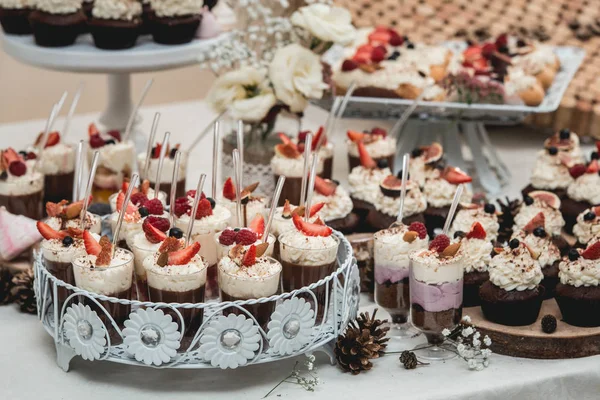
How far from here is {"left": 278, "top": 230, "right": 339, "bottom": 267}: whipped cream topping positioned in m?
1.83

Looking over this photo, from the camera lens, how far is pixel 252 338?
5.62ft

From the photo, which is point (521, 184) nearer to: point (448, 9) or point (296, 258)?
point (448, 9)

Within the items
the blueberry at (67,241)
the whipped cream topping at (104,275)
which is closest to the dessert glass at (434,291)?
the whipped cream topping at (104,275)

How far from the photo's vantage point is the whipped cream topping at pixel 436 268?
1.79 metres

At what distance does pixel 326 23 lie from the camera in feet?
8.27

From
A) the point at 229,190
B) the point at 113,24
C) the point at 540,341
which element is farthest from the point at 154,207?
the point at 113,24

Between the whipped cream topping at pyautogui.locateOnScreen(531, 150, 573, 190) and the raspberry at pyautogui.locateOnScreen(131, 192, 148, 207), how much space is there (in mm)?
1048

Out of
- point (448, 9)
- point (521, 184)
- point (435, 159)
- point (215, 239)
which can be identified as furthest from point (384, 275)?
point (448, 9)

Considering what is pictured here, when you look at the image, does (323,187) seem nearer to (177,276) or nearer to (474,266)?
(474,266)

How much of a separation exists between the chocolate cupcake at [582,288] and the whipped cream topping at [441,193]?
0.48 m

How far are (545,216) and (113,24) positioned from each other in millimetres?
1375

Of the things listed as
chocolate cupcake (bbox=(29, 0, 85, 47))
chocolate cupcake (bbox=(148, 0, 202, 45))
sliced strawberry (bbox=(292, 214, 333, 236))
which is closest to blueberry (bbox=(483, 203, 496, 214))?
sliced strawberry (bbox=(292, 214, 333, 236))

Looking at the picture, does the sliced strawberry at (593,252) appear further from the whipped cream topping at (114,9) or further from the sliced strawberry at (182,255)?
the whipped cream topping at (114,9)

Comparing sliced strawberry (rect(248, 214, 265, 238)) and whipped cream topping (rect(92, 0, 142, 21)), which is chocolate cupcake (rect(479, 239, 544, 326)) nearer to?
sliced strawberry (rect(248, 214, 265, 238))
